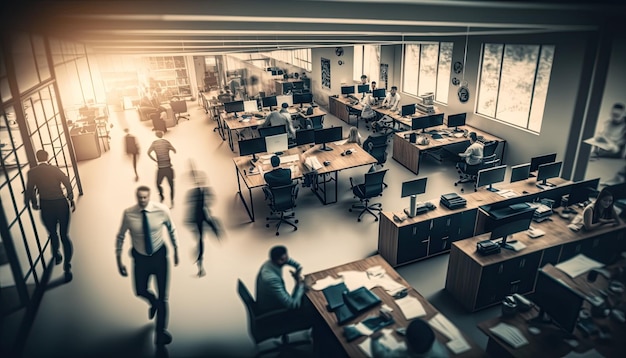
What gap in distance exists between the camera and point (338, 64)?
44.3 feet

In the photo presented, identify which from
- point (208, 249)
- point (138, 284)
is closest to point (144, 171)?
point (208, 249)

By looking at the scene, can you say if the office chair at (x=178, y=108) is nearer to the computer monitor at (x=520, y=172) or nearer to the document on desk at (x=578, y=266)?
the computer monitor at (x=520, y=172)

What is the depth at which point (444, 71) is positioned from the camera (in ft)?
34.0

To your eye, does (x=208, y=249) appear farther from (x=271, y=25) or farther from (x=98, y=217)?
(x=271, y=25)

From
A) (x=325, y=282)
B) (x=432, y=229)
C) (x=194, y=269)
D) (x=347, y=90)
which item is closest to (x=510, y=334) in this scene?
(x=325, y=282)

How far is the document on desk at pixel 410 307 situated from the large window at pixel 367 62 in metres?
10.8

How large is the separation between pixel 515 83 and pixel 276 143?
214 inches

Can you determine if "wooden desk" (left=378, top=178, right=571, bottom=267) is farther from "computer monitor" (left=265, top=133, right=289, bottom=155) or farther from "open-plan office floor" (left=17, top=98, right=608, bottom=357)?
"computer monitor" (left=265, top=133, right=289, bottom=155)

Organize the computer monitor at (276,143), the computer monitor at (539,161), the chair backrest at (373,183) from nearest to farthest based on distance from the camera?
the computer monitor at (539,161) < the chair backrest at (373,183) < the computer monitor at (276,143)

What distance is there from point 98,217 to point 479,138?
26.2ft

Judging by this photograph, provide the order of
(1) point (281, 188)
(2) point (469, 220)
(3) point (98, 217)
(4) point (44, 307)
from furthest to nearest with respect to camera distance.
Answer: (3) point (98, 217) → (1) point (281, 188) → (2) point (469, 220) → (4) point (44, 307)

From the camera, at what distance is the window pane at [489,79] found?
337 inches

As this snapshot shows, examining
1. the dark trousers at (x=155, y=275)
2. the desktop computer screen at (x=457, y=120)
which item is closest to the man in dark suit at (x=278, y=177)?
the dark trousers at (x=155, y=275)

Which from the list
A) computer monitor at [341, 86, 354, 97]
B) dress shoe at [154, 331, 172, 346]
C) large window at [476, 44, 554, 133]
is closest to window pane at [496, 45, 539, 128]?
large window at [476, 44, 554, 133]
